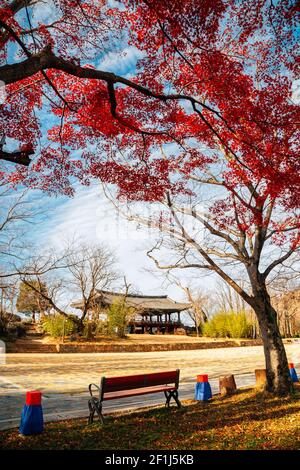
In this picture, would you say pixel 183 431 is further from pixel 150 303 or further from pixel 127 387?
pixel 150 303

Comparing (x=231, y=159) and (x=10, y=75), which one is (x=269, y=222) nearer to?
(x=231, y=159)

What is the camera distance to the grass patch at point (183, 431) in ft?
13.9

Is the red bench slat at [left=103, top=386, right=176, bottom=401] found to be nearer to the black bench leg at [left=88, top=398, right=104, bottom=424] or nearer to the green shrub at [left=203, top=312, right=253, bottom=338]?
the black bench leg at [left=88, top=398, right=104, bottom=424]

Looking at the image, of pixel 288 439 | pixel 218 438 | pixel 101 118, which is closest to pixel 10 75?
pixel 101 118

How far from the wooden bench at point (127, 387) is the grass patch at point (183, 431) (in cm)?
31

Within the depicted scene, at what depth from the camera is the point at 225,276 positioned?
8.83 meters

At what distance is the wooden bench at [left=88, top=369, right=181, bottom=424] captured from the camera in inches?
212

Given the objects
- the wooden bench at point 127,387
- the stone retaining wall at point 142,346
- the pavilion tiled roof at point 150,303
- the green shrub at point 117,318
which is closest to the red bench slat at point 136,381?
the wooden bench at point 127,387

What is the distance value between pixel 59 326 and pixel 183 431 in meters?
23.8

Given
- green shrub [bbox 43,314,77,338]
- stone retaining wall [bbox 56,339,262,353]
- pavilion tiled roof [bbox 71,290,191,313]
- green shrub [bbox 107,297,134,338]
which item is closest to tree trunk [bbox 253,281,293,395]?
stone retaining wall [bbox 56,339,262,353]

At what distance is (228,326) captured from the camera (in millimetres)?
41000

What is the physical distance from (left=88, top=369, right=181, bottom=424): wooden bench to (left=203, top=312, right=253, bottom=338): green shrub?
36064mm

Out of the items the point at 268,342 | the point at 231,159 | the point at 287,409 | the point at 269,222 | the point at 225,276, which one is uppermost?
the point at 231,159

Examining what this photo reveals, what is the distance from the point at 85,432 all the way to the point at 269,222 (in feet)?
21.0
